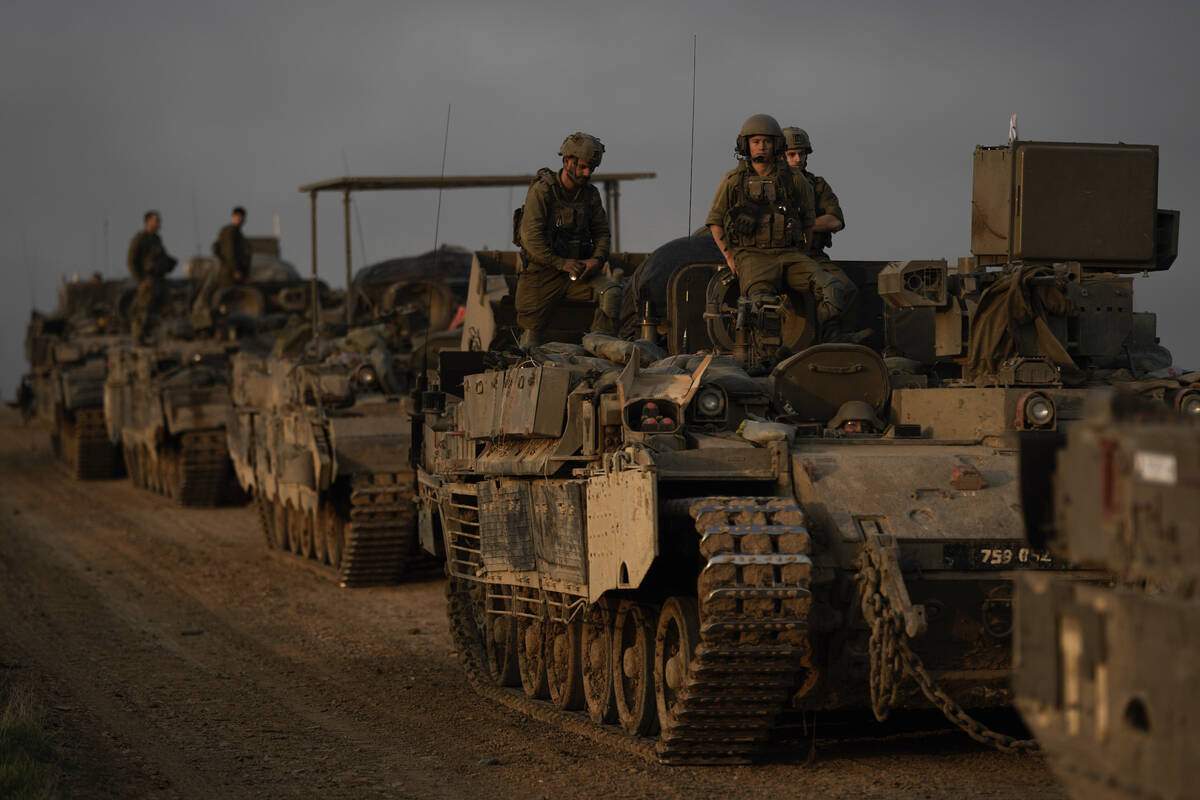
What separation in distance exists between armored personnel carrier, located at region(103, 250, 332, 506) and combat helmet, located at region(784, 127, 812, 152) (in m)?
13.9

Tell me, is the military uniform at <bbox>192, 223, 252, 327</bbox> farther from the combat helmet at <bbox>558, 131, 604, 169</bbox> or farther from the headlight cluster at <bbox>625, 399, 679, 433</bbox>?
the headlight cluster at <bbox>625, 399, 679, 433</bbox>

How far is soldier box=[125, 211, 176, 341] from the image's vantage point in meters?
32.8

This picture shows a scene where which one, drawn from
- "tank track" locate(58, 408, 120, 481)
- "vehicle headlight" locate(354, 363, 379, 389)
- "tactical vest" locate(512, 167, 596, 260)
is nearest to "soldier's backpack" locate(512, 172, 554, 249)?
"tactical vest" locate(512, 167, 596, 260)

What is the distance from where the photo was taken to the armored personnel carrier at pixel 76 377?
31984mm

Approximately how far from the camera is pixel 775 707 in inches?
352

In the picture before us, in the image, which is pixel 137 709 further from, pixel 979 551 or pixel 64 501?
pixel 64 501

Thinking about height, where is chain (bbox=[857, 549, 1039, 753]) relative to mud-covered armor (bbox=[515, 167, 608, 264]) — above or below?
below

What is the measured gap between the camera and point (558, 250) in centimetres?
1388

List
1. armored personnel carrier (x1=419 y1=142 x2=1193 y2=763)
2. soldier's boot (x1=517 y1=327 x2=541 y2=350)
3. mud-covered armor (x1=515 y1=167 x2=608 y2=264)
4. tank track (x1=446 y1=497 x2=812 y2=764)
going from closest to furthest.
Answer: tank track (x1=446 y1=497 x2=812 y2=764), armored personnel carrier (x1=419 y1=142 x2=1193 y2=763), mud-covered armor (x1=515 y1=167 x2=608 y2=264), soldier's boot (x1=517 y1=327 x2=541 y2=350)

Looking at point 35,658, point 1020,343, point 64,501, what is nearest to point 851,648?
point 1020,343

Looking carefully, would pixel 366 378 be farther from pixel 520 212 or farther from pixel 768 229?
pixel 768 229

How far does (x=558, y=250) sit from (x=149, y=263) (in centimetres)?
2048

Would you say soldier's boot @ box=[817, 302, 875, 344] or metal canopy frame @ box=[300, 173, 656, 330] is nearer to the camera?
soldier's boot @ box=[817, 302, 875, 344]

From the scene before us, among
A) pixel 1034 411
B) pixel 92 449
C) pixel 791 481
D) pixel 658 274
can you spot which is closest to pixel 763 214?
pixel 658 274
